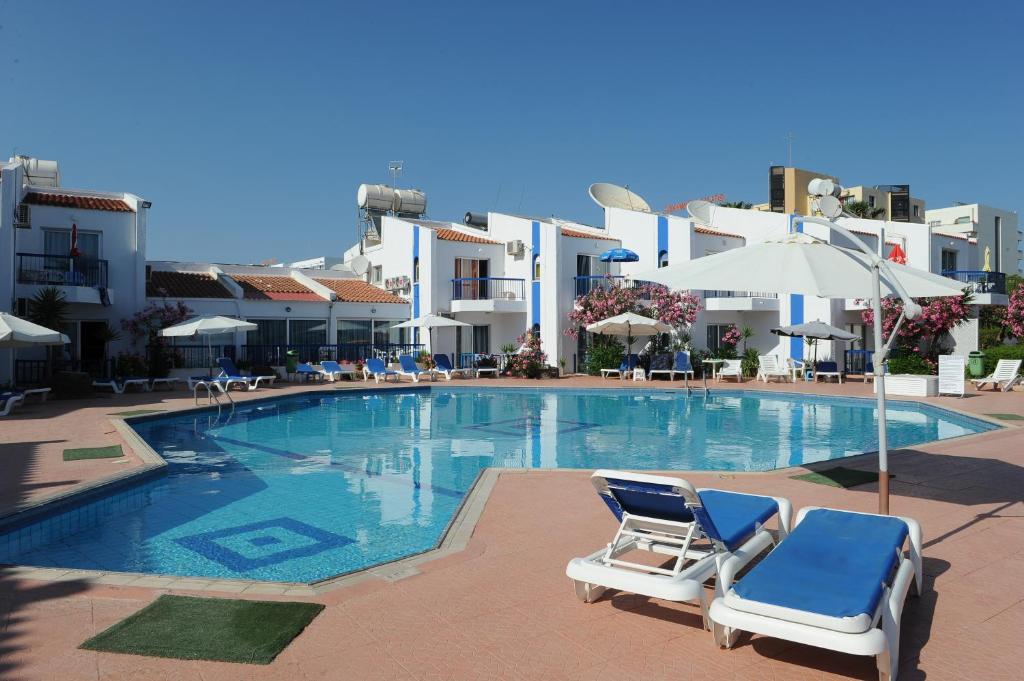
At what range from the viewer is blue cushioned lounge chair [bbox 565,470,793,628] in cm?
436

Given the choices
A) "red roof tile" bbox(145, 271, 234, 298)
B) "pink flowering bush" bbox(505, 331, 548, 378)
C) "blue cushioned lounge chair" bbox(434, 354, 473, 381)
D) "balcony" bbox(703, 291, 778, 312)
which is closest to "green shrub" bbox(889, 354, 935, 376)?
"balcony" bbox(703, 291, 778, 312)

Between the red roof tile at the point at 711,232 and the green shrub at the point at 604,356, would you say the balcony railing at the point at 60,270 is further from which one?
the red roof tile at the point at 711,232

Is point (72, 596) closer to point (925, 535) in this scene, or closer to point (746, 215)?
point (925, 535)

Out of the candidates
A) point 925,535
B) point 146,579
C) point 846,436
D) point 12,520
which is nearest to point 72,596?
point 146,579

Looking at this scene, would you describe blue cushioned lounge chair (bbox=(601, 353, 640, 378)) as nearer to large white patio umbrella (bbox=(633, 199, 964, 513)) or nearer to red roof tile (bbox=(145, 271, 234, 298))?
red roof tile (bbox=(145, 271, 234, 298))

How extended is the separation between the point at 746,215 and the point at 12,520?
29478 millimetres

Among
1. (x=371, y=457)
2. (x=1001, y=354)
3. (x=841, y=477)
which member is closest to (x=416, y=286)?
(x=371, y=457)

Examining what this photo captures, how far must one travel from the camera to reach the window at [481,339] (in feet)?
98.0

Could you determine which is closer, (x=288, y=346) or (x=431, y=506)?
(x=431, y=506)

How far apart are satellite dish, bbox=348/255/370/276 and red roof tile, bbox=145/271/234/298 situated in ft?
24.0

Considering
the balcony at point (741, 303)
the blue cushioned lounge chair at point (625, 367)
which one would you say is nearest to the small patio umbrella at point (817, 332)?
the balcony at point (741, 303)

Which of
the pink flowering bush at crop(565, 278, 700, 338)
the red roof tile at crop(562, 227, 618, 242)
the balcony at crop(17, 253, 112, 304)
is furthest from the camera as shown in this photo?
the red roof tile at crop(562, 227, 618, 242)

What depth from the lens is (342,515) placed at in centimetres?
812

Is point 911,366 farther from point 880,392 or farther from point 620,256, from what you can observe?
point 880,392
